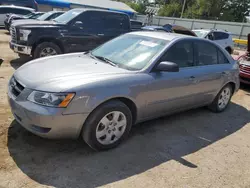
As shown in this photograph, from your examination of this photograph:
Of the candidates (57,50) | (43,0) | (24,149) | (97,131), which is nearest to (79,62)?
(97,131)

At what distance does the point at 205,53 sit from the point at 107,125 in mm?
2561

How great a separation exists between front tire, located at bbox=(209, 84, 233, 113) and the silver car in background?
328 mm

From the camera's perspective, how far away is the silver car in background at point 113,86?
296 centimetres

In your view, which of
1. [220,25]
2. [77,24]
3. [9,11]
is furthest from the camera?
[220,25]

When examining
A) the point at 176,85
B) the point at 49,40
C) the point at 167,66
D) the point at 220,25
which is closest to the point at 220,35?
the point at 49,40

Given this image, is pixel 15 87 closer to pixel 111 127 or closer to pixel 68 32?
pixel 111 127

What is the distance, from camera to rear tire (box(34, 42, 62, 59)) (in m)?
7.32

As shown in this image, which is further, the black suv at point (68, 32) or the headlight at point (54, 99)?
the black suv at point (68, 32)

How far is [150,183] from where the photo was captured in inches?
115

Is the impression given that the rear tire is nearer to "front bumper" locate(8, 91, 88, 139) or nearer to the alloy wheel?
"front bumper" locate(8, 91, 88, 139)

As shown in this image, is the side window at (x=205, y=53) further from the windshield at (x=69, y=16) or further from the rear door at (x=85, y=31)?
the windshield at (x=69, y=16)

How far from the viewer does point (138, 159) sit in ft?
11.0

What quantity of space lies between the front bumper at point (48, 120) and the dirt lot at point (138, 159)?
359mm

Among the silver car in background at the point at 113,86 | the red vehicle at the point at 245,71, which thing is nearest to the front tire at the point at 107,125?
the silver car in background at the point at 113,86
